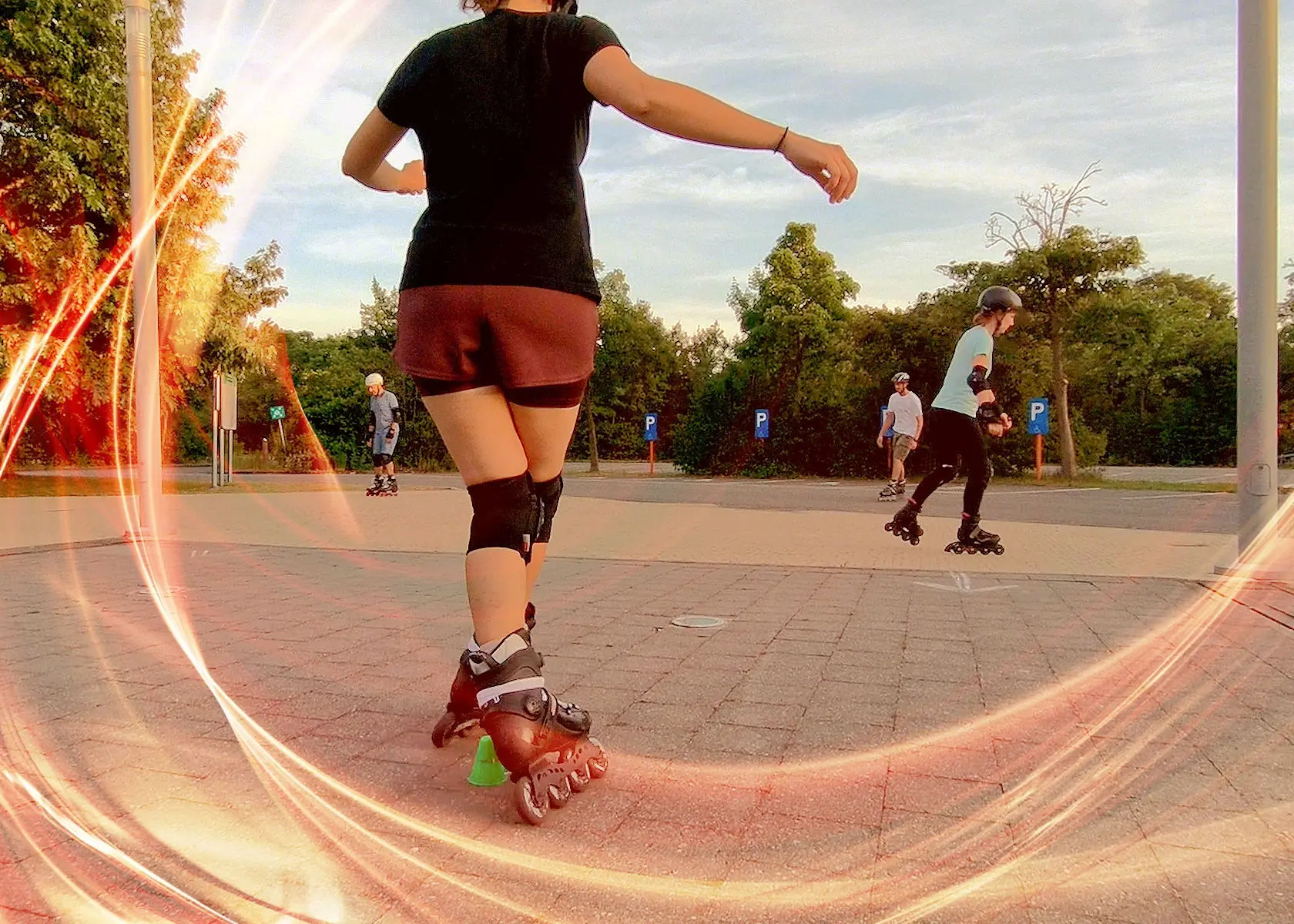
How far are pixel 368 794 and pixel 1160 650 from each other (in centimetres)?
313

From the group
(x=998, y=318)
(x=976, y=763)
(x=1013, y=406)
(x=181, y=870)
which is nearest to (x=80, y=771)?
(x=181, y=870)

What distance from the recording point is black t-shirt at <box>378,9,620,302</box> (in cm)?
216

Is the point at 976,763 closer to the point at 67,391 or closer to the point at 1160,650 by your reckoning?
the point at 1160,650

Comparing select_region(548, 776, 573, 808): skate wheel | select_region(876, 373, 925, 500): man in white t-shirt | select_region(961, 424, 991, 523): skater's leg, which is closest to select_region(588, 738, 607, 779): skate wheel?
select_region(548, 776, 573, 808): skate wheel

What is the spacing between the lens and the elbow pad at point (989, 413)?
6.98 meters

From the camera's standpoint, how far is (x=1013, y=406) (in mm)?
21422

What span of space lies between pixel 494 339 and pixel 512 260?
18 centimetres

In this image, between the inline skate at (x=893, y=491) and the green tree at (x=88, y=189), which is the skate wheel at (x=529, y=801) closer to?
the inline skate at (x=893, y=491)

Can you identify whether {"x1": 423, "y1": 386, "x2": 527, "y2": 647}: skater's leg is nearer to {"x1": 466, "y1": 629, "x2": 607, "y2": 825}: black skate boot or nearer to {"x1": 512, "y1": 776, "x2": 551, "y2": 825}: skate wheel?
{"x1": 466, "y1": 629, "x2": 607, "y2": 825}: black skate boot

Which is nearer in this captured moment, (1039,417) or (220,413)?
(220,413)

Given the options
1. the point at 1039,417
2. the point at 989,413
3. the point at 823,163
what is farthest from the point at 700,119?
the point at 1039,417

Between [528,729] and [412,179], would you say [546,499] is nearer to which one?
[528,729]

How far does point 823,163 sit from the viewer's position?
85.0 inches

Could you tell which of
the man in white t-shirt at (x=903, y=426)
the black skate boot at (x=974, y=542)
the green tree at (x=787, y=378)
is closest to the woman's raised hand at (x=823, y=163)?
the black skate boot at (x=974, y=542)
